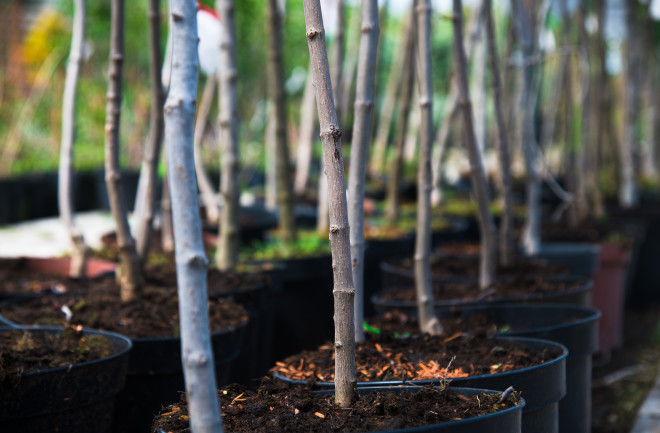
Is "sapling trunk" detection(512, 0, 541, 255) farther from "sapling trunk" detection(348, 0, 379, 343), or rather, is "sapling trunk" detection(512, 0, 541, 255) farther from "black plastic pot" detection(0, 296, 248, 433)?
"black plastic pot" detection(0, 296, 248, 433)

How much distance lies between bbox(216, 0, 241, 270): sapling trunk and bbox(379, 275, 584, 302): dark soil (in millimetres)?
790

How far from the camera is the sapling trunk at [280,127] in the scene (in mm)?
3977

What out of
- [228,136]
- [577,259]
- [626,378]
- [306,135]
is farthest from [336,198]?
[306,135]

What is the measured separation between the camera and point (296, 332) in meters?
3.67

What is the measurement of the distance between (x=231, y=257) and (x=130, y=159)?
8.43 m

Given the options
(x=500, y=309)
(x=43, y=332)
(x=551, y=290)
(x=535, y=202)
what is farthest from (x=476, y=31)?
(x=43, y=332)

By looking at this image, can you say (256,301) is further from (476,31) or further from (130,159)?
(130,159)

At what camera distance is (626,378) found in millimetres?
3941

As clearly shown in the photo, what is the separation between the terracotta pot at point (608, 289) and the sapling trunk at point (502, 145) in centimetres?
110

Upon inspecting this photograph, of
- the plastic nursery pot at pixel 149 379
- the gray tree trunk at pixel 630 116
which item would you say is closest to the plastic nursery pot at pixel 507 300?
the plastic nursery pot at pixel 149 379

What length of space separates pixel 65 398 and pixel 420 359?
0.91m

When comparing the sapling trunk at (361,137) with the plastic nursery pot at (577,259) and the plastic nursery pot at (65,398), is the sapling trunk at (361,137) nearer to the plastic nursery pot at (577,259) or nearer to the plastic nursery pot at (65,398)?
the plastic nursery pot at (65,398)

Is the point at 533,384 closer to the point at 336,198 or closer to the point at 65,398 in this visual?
the point at 336,198

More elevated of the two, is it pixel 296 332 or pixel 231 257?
pixel 231 257
